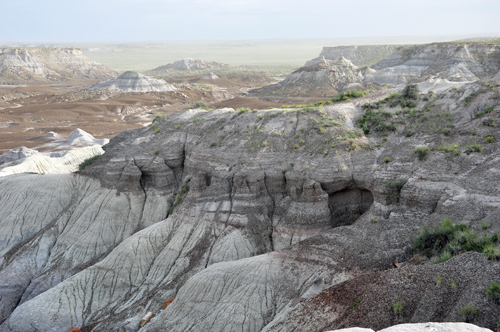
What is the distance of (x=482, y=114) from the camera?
2216 cm

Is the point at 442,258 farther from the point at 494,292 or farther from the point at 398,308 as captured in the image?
the point at 398,308

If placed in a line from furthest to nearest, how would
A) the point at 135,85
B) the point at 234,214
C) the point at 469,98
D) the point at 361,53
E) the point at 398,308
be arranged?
the point at 361,53
the point at 135,85
the point at 469,98
the point at 234,214
the point at 398,308

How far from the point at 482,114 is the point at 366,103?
709 cm

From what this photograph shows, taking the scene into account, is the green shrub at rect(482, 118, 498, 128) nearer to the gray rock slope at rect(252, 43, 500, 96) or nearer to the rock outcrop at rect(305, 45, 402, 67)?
the gray rock slope at rect(252, 43, 500, 96)

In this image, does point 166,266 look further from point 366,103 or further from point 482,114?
point 482,114

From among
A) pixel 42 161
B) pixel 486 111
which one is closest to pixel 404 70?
pixel 486 111

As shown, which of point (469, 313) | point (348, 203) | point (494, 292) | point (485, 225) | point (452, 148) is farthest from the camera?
point (348, 203)

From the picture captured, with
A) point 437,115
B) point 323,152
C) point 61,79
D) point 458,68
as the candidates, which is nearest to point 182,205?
point 323,152

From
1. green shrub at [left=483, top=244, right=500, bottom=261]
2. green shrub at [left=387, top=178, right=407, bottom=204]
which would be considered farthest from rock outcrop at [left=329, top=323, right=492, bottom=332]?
green shrub at [left=387, top=178, right=407, bottom=204]

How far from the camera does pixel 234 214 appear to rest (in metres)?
23.1

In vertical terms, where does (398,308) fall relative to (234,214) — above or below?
above

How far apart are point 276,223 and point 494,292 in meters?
12.7

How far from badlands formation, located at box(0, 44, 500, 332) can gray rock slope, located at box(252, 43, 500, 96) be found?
7302 cm

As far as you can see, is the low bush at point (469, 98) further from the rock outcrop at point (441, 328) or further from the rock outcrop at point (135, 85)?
the rock outcrop at point (135, 85)
